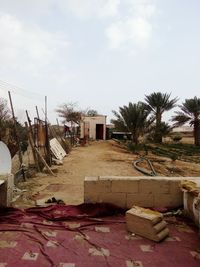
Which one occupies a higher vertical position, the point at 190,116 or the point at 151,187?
the point at 190,116

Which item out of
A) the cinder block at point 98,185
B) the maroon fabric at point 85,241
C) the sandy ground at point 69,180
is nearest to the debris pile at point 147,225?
the maroon fabric at point 85,241

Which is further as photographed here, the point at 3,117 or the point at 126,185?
the point at 3,117

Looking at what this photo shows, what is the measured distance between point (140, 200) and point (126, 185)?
38 cm

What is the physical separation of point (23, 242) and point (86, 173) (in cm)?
586

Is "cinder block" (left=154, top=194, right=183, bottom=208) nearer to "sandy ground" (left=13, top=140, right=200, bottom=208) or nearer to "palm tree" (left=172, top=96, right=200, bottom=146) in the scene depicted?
"sandy ground" (left=13, top=140, right=200, bottom=208)

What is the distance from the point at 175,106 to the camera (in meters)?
25.2

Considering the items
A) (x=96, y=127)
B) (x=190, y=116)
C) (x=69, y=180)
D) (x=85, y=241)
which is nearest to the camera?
(x=85, y=241)

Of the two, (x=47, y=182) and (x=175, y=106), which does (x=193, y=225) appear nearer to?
(x=47, y=182)

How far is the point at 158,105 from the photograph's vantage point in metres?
24.4

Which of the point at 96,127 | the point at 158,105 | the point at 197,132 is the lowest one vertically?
the point at 197,132

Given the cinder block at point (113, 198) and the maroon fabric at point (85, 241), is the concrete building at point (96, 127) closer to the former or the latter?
the cinder block at point (113, 198)

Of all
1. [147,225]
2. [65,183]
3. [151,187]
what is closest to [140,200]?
[151,187]

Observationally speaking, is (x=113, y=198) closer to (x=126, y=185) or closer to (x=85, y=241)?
(x=126, y=185)

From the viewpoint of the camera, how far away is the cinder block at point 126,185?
4.96 metres
